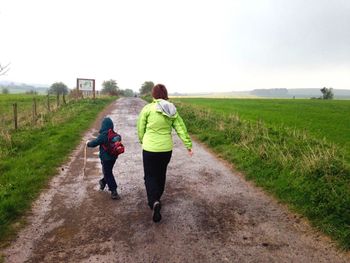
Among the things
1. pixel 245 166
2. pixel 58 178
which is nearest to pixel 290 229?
pixel 245 166

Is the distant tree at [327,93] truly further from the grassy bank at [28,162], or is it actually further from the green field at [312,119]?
the grassy bank at [28,162]

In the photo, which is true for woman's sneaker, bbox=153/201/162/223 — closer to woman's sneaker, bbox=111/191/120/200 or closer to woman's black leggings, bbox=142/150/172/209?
woman's black leggings, bbox=142/150/172/209

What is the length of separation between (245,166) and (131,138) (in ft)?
20.2

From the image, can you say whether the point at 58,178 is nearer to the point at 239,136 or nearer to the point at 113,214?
the point at 113,214

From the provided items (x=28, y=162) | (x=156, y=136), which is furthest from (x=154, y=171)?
(x=28, y=162)

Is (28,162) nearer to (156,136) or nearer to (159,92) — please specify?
(156,136)

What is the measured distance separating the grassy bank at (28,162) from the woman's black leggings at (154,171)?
2268 mm

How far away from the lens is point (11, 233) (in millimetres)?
5109

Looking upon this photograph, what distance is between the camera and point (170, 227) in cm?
528

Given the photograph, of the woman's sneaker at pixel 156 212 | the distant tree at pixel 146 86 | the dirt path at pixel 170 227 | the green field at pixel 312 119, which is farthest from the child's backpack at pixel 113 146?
the distant tree at pixel 146 86

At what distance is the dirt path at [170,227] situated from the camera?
445cm

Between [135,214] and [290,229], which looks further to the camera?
[135,214]

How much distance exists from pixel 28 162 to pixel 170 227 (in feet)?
18.2

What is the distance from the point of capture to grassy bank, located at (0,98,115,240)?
6.02 meters
